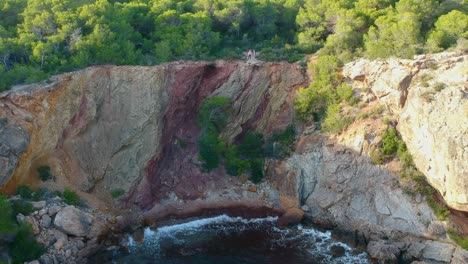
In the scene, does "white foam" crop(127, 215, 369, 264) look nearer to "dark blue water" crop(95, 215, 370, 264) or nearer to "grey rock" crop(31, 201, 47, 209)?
"dark blue water" crop(95, 215, 370, 264)

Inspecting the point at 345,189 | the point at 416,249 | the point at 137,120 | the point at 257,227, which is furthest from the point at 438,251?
the point at 137,120

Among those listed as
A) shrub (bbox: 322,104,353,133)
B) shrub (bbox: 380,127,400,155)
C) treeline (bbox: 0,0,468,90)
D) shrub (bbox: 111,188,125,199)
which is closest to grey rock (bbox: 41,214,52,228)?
shrub (bbox: 111,188,125,199)

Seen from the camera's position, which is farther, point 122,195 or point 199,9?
point 199,9

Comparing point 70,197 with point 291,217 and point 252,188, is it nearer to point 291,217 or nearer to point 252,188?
point 252,188

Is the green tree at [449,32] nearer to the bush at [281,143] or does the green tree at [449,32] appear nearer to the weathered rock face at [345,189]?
the weathered rock face at [345,189]

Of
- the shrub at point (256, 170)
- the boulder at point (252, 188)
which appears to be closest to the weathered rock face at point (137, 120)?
the boulder at point (252, 188)

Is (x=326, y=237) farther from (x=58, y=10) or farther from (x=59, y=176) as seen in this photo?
(x=58, y=10)

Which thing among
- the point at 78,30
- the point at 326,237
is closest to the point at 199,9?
the point at 78,30
